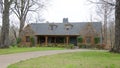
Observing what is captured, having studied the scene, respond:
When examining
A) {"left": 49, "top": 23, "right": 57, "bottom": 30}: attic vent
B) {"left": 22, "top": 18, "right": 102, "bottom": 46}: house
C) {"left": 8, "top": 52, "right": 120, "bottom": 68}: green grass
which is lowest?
{"left": 8, "top": 52, "right": 120, "bottom": 68}: green grass

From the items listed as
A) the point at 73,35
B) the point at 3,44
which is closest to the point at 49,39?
the point at 73,35

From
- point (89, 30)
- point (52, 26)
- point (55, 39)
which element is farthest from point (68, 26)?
point (89, 30)

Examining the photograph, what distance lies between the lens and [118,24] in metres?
22.6

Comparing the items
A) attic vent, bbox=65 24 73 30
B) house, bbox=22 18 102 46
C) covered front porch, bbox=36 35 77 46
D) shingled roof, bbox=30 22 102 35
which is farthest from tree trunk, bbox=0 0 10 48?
attic vent, bbox=65 24 73 30

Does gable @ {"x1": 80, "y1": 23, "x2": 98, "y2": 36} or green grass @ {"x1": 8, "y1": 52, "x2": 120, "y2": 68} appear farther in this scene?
gable @ {"x1": 80, "y1": 23, "x2": 98, "y2": 36}

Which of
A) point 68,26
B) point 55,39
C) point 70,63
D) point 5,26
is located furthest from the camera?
point 55,39

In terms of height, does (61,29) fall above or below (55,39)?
above

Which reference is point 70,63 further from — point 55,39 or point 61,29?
point 55,39

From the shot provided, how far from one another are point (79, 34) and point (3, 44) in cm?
1792

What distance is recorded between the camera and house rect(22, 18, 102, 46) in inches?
1748

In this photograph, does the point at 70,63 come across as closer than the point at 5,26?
Yes

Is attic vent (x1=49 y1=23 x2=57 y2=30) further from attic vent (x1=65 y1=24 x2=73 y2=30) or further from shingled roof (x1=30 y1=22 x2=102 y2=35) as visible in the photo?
attic vent (x1=65 y1=24 x2=73 y2=30)

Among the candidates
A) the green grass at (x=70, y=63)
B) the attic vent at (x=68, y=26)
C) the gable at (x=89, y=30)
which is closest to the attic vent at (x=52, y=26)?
the attic vent at (x=68, y=26)

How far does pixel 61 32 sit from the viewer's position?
155 ft
